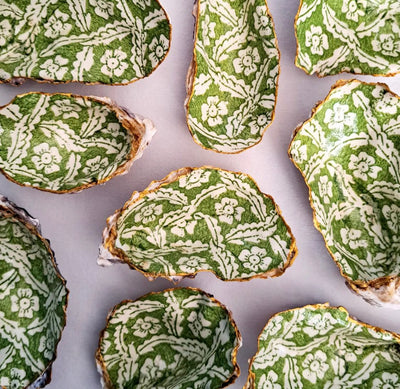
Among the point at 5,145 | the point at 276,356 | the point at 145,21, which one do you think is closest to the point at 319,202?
the point at 276,356

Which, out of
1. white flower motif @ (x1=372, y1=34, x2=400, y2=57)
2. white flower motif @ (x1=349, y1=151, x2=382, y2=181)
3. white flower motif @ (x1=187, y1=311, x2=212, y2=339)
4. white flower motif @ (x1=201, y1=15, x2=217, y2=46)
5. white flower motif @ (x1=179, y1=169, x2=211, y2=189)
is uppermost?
white flower motif @ (x1=372, y1=34, x2=400, y2=57)

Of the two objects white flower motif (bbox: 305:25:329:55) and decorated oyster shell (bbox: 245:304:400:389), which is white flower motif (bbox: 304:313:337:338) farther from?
white flower motif (bbox: 305:25:329:55)

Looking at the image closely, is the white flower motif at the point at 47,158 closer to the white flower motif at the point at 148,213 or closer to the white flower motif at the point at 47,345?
the white flower motif at the point at 148,213

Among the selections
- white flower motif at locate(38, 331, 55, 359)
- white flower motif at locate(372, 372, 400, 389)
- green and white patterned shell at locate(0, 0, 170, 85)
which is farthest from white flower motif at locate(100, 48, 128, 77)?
white flower motif at locate(372, 372, 400, 389)

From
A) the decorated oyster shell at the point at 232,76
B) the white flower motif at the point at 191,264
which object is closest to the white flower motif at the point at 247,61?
the decorated oyster shell at the point at 232,76

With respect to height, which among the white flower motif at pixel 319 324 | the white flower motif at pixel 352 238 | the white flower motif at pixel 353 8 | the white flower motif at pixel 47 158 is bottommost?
the white flower motif at pixel 319 324
